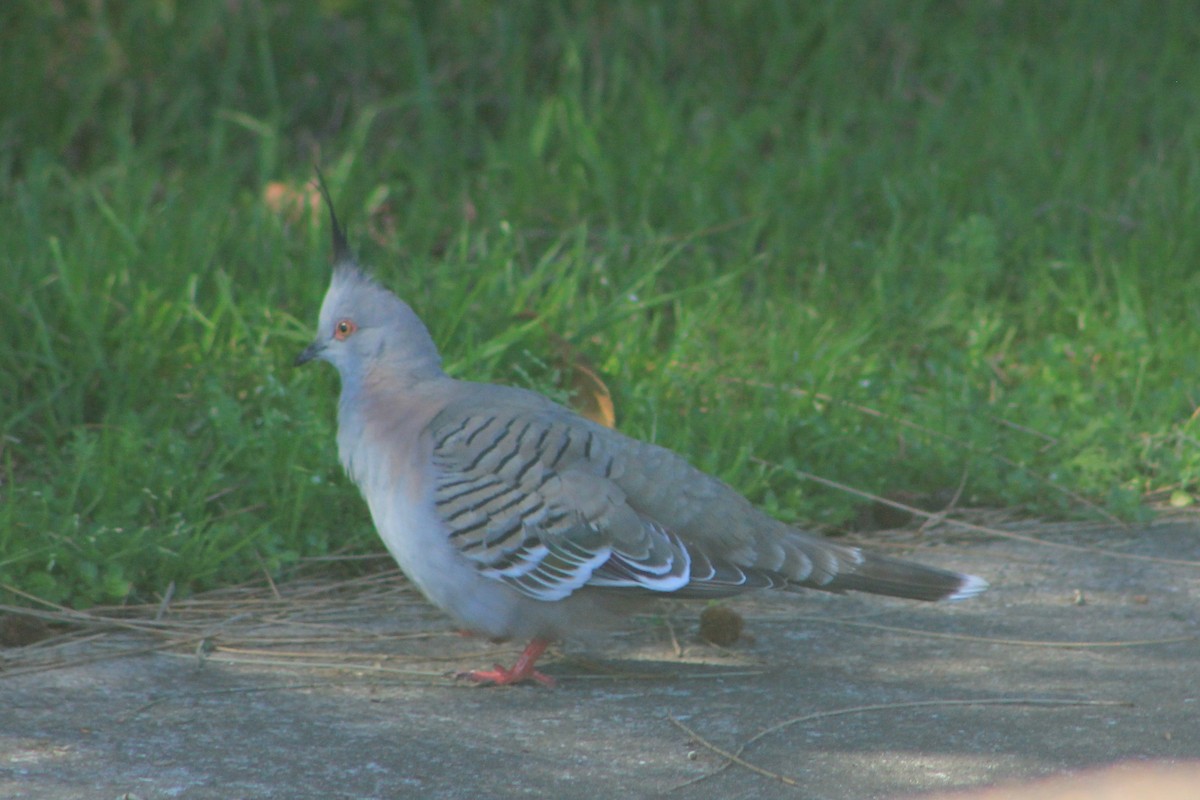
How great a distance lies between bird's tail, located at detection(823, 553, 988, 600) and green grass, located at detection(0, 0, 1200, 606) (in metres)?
0.78

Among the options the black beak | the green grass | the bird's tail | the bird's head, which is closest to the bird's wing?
the bird's tail

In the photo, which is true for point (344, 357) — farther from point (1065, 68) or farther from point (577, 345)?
point (1065, 68)

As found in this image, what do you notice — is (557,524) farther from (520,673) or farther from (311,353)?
(311,353)

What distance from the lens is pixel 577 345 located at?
4.37 metres

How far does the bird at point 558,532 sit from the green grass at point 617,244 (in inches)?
22.6

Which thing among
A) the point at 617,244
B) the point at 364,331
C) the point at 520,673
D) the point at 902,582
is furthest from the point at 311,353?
the point at 617,244

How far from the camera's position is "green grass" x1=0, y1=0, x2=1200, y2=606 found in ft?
12.6

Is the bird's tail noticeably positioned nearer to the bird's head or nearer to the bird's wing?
the bird's wing

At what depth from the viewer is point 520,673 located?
9.89 feet

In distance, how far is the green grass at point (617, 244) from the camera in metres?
3.86

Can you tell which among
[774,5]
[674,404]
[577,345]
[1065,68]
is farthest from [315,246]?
[1065,68]

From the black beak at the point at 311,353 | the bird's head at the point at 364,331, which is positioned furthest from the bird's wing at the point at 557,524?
the black beak at the point at 311,353

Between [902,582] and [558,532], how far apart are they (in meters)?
0.68

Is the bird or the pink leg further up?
the bird
